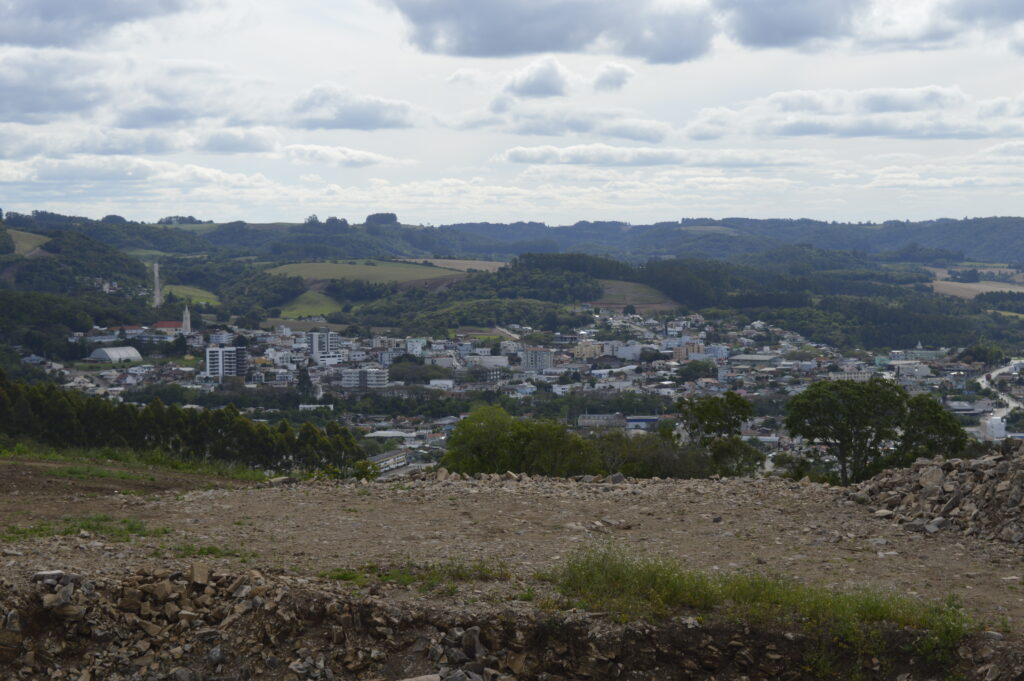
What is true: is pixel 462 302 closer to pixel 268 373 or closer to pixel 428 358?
pixel 428 358

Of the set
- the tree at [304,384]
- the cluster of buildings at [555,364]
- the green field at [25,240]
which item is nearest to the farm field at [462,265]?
the cluster of buildings at [555,364]

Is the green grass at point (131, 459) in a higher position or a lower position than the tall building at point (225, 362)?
higher

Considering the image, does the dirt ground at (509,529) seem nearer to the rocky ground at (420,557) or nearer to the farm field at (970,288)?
the rocky ground at (420,557)

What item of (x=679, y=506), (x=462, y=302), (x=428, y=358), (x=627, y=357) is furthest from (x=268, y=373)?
(x=679, y=506)

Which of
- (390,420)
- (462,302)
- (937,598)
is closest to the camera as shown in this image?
(937,598)

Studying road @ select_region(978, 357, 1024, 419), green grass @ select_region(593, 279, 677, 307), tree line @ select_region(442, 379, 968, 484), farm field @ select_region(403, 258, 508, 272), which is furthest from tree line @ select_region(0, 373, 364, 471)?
farm field @ select_region(403, 258, 508, 272)

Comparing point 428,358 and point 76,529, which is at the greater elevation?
point 76,529

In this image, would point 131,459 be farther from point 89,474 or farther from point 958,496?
point 958,496
